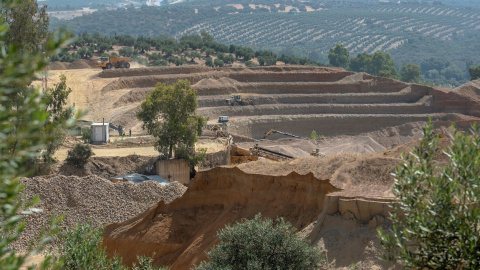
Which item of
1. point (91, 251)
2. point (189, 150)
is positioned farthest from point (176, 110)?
point (91, 251)

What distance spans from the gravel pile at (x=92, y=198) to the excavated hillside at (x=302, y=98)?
33.6 m

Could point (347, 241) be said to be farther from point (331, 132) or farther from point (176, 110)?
point (331, 132)

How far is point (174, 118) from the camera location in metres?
46.8

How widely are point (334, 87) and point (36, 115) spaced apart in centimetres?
7362

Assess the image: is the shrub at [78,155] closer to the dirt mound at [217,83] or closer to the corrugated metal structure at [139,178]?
the corrugated metal structure at [139,178]

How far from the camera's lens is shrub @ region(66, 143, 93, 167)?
4356 centimetres

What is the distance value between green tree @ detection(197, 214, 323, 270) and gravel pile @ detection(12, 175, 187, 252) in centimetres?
1377

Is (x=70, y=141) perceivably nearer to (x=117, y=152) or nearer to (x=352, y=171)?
(x=117, y=152)

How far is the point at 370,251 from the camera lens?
59.0 feet

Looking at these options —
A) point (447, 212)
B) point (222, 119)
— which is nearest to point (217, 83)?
point (222, 119)

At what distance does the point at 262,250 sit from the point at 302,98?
59088 millimetres

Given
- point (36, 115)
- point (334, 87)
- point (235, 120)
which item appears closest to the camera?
point (36, 115)

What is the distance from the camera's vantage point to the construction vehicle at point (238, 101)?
72.9 metres

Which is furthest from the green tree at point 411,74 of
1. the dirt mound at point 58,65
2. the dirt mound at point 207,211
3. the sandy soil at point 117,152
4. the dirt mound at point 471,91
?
the dirt mound at point 207,211
